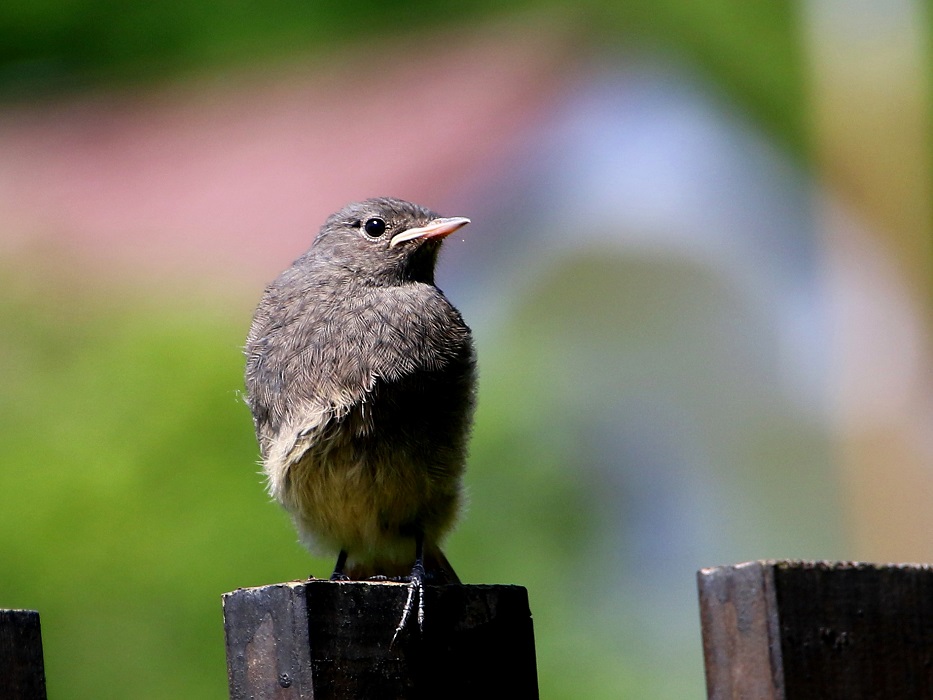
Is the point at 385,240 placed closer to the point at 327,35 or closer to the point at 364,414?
the point at 364,414

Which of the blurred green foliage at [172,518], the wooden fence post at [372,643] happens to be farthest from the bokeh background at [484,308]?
the wooden fence post at [372,643]

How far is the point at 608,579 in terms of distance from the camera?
20.6ft

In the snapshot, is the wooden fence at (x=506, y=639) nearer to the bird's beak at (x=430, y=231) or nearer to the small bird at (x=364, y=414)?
the small bird at (x=364, y=414)

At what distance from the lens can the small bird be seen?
3.68m

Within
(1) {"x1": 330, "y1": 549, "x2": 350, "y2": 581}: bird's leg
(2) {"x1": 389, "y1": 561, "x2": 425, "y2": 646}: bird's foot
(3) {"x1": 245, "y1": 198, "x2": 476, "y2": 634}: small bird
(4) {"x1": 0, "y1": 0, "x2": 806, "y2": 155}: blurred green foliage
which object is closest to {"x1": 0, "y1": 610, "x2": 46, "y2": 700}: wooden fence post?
(2) {"x1": 389, "y1": 561, "x2": 425, "y2": 646}: bird's foot

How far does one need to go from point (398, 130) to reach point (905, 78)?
125 inches

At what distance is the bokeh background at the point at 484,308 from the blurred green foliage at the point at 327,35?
0.02 metres

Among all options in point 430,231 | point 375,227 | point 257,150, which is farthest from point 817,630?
point 257,150

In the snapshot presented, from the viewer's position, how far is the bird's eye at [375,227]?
461 cm

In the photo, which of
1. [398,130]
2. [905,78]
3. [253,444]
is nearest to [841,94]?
[905,78]

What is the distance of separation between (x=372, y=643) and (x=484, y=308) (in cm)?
485

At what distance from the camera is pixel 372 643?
2.13m

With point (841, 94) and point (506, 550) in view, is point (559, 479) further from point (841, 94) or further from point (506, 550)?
point (841, 94)

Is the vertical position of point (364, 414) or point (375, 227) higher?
point (375, 227)
